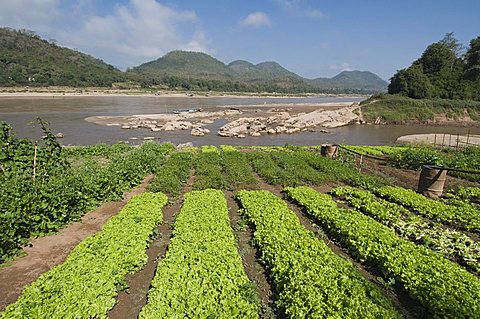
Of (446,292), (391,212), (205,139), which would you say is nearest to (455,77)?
(205,139)

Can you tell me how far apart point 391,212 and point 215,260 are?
7.23 metres

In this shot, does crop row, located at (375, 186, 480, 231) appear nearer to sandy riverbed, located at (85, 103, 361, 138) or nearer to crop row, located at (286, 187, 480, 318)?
crop row, located at (286, 187, 480, 318)

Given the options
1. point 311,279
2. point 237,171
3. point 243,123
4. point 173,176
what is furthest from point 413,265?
point 243,123

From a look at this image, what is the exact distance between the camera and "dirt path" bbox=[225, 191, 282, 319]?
6270 millimetres

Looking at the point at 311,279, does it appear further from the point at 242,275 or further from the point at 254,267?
the point at 254,267

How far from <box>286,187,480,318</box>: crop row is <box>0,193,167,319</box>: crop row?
588cm

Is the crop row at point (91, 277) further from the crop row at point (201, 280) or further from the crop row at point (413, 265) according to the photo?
the crop row at point (413, 265)

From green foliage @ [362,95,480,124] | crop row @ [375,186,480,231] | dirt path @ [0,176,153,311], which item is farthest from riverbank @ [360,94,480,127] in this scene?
dirt path @ [0,176,153,311]

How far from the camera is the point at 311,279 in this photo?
248 inches

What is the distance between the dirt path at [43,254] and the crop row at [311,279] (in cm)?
559

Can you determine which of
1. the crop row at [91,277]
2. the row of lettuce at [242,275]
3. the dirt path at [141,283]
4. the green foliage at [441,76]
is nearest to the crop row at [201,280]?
the row of lettuce at [242,275]

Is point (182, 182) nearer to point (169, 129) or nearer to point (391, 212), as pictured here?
point (391, 212)

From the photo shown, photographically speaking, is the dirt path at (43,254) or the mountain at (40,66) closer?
the dirt path at (43,254)

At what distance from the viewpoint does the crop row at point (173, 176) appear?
A: 13422 millimetres
